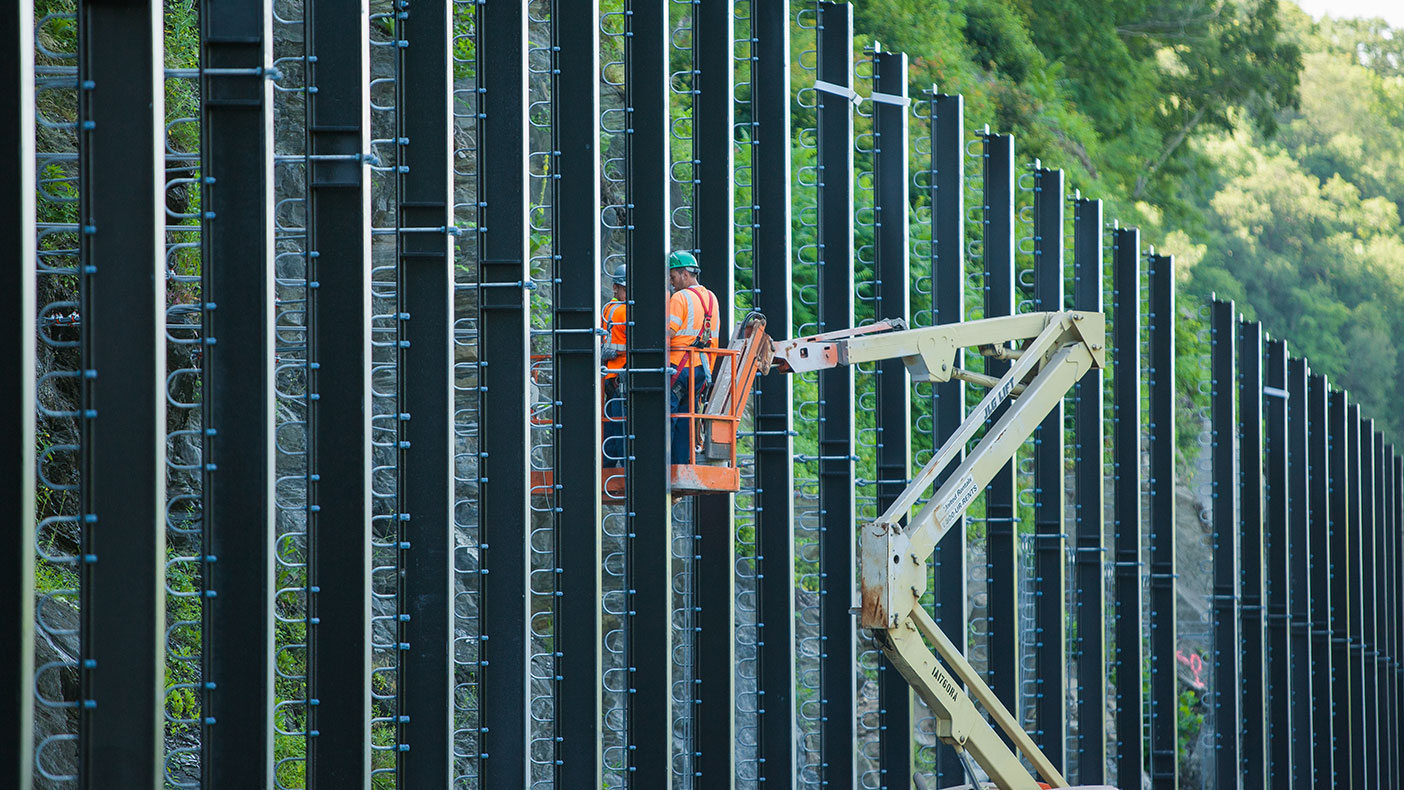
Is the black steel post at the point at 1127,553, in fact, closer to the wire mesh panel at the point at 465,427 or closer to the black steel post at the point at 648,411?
the wire mesh panel at the point at 465,427

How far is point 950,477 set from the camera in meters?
10.3

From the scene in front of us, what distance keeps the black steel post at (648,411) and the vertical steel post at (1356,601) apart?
11967 mm

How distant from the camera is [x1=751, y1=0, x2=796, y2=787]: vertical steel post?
11.1 m

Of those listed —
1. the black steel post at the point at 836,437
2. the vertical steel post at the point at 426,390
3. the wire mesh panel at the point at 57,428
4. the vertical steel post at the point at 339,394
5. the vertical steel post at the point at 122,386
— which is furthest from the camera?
the black steel post at the point at 836,437

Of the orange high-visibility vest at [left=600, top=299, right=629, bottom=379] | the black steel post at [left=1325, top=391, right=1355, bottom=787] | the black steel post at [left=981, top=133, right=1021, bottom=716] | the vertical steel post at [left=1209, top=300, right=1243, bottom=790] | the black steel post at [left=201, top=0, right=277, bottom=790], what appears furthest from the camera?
the black steel post at [left=1325, top=391, right=1355, bottom=787]

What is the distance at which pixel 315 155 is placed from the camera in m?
8.27

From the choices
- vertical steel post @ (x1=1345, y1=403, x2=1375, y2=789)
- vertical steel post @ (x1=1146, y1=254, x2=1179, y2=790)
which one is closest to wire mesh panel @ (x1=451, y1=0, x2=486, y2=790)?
vertical steel post @ (x1=1146, y1=254, x2=1179, y2=790)

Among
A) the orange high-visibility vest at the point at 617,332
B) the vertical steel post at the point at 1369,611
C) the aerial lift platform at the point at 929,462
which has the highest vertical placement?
the orange high-visibility vest at the point at 617,332

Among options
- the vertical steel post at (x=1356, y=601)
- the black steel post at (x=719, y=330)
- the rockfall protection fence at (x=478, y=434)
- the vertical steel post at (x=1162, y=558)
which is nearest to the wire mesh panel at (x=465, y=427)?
the rockfall protection fence at (x=478, y=434)

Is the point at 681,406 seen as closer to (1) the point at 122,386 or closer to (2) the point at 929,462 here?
(2) the point at 929,462

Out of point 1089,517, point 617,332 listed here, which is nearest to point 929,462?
point 617,332

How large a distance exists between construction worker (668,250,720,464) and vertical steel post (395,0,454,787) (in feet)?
6.24

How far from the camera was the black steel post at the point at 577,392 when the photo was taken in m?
9.55

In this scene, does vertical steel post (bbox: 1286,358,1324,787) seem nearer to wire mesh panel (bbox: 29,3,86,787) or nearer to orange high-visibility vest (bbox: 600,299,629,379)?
orange high-visibility vest (bbox: 600,299,629,379)
